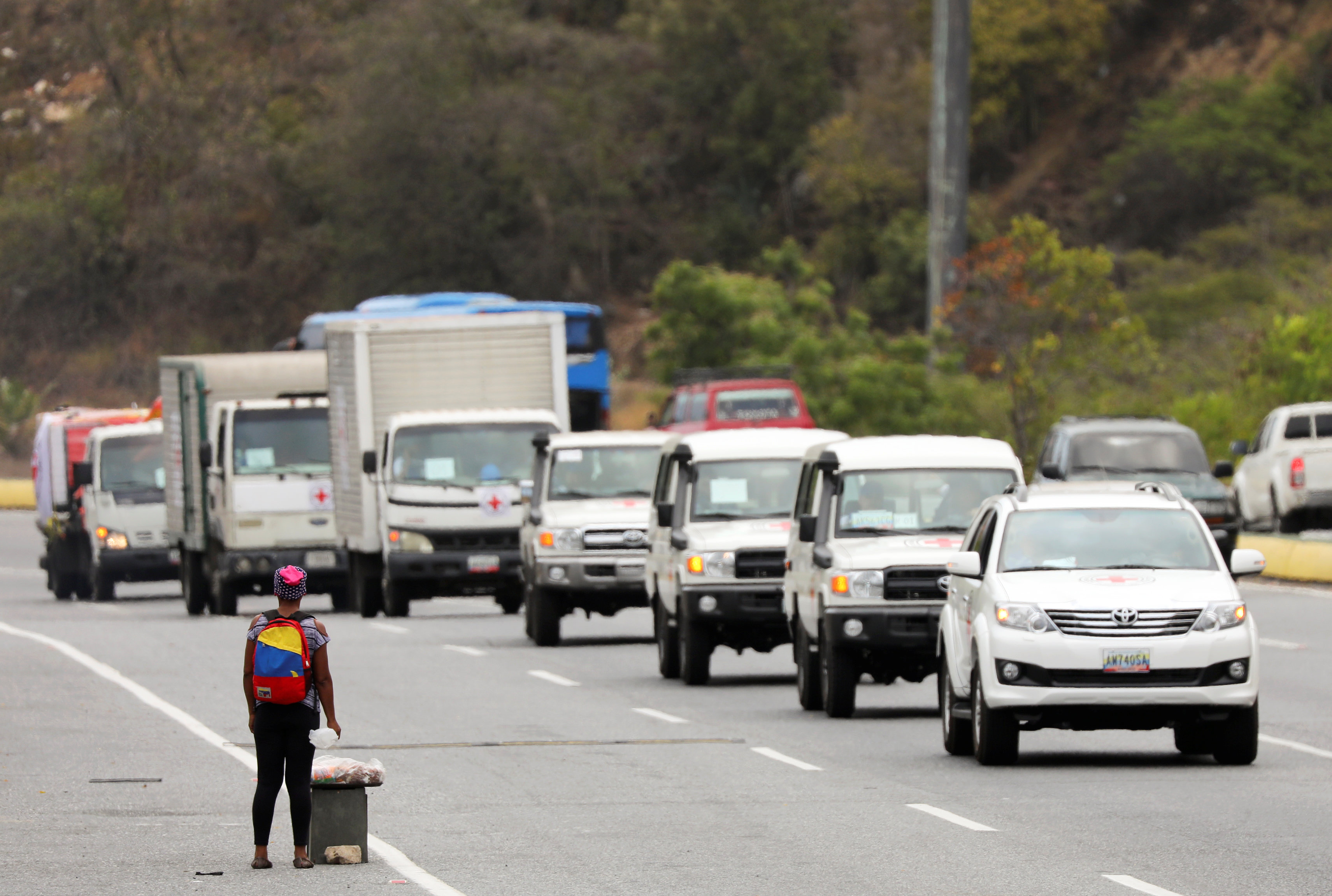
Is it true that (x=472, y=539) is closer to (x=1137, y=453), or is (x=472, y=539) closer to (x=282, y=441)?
(x=282, y=441)

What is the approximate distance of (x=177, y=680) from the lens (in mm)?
21562

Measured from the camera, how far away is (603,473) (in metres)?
26.3

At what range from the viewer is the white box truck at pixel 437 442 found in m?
28.7

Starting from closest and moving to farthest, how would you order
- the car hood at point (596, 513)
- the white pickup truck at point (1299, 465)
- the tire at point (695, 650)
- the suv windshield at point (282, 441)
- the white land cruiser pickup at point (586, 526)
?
the tire at point (695, 650) → the white land cruiser pickup at point (586, 526) → the car hood at point (596, 513) → the suv windshield at point (282, 441) → the white pickup truck at point (1299, 465)

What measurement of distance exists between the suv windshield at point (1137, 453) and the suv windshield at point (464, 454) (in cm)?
615

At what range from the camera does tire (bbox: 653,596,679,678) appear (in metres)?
21.4

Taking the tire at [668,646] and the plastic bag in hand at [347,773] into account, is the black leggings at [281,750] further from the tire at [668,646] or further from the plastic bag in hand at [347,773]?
the tire at [668,646]

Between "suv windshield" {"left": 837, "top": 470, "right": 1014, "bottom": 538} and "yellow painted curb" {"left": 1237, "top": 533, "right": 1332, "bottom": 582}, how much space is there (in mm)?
13436

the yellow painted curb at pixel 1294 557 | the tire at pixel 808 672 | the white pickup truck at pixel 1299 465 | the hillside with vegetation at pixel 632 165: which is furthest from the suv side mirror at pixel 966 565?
the hillside with vegetation at pixel 632 165

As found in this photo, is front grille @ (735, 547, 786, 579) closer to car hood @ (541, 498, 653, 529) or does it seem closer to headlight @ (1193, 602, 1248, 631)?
car hood @ (541, 498, 653, 529)

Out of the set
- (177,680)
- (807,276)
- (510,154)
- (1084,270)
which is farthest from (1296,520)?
(510,154)

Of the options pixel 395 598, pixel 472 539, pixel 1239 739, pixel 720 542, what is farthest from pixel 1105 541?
pixel 395 598

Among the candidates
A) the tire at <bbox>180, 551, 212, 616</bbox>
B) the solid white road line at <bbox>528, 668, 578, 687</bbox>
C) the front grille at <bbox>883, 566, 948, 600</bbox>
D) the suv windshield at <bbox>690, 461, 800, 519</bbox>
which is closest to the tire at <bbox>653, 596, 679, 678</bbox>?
the solid white road line at <bbox>528, 668, 578, 687</bbox>

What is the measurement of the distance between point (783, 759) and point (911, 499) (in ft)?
11.7
